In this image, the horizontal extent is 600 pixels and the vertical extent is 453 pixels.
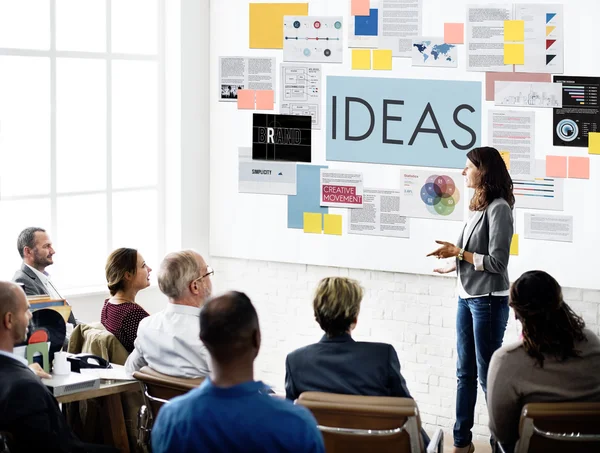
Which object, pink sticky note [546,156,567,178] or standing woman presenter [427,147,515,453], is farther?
pink sticky note [546,156,567,178]

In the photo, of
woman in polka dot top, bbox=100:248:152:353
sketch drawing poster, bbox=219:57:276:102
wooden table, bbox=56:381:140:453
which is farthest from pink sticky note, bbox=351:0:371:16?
wooden table, bbox=56:381:140:453

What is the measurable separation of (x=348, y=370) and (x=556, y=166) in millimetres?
2818

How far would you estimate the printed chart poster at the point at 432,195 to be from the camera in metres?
6.30

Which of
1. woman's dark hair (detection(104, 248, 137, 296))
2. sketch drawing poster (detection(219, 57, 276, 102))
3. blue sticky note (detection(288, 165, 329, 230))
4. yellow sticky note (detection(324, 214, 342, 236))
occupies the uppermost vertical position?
sketch drawing poster (detection(219, 57, 276, 102))

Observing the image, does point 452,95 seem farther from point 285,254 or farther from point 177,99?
point 177,99

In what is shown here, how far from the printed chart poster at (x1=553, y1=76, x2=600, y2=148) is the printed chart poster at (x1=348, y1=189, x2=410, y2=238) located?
117 cm

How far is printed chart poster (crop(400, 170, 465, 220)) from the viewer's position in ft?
20.7

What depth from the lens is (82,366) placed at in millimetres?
4512

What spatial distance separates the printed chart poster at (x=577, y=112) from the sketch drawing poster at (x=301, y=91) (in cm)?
172

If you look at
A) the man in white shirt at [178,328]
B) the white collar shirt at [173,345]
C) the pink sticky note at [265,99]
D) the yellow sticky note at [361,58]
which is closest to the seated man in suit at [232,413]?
the man in white shirt at [178,328]

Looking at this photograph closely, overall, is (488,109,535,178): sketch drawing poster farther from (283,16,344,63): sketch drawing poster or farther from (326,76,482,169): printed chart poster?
(283,16,344,63): sketch drawing poster

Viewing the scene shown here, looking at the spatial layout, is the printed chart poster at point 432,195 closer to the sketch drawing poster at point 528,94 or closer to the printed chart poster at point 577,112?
the sketch drawing poster at point 528,94

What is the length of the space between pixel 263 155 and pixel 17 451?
389cm

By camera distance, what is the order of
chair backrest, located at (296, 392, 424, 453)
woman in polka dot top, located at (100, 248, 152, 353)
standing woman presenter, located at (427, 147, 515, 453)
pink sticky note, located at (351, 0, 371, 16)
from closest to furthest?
chair backrest, located at (296, 392, 424, 453)
woman in polka dot top, located at (100, 248, 152, 353)
standing woman presenter, located at (427, 147, 515, 453)
pink sticky note, located at (351, 0, 371, 16)
